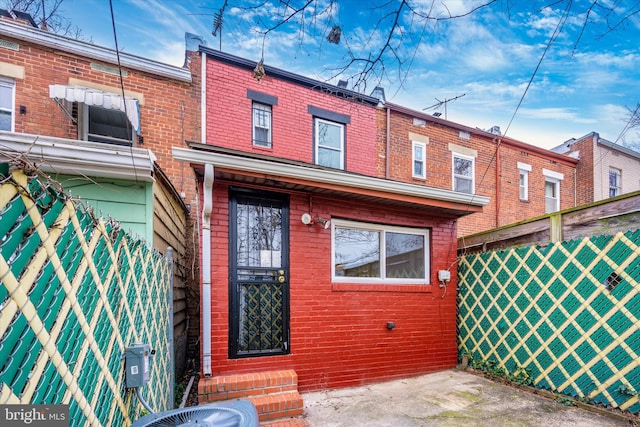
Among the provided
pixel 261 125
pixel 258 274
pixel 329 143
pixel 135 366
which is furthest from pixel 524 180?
pixel 135 366

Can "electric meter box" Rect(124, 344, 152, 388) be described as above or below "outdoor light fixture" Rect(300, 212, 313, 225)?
below

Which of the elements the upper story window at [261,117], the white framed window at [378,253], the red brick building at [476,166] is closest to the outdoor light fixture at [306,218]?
the white framed window at [378,253]

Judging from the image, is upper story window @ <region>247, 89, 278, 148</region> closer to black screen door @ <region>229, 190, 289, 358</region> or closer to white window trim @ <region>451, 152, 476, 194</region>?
black screen door @ <region>229, 190, 289, 358</region>

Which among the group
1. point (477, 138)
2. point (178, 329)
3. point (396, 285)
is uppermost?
point (477, 138)

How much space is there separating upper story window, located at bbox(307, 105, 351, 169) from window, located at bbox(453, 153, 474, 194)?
360cm

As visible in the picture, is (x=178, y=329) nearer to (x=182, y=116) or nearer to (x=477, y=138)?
(x=182, y=116)

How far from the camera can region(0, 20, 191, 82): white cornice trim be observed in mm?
4945

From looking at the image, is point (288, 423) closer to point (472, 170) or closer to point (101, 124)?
point (101, 124)

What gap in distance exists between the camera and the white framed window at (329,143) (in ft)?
24.2

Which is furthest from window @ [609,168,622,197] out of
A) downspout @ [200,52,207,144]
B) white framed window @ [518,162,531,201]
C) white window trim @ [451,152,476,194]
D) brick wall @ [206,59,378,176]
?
downspout @ [200,52,207,144]

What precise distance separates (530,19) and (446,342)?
15.1 feet

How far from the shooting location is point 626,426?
3.15 metres

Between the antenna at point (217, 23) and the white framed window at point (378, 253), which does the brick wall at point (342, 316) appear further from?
the antenna at point (217, 23)

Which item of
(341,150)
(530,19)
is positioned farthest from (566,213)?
(341,150)
